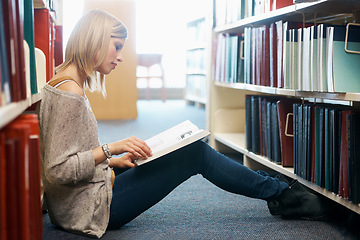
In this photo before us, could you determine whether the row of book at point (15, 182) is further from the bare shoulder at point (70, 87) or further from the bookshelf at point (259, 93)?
the bookshelf at point (259, 93)

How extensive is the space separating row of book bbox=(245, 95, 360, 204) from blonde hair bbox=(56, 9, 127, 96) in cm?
75

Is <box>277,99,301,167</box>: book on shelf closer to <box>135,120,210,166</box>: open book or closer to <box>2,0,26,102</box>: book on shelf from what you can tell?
<box>135,120,210,166</box>: open book

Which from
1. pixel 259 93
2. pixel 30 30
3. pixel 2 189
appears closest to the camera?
pixel 2 189

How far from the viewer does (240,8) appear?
8.04ft

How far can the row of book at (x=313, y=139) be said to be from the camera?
1358 mm

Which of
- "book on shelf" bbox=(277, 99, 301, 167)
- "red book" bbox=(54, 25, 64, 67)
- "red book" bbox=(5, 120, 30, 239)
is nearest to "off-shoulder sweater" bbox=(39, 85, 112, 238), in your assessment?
"red book" bbox=(5, 120, 30, 239)

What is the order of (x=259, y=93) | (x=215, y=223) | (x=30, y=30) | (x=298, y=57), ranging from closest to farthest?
(x=30, y=30) → (x=215, y=223) → (x=298, y=57) → (x=259, y=93)

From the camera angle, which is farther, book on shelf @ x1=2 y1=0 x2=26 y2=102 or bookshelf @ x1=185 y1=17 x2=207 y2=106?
bookshelf @ x1=185 y1=17 x2=207 y2=106

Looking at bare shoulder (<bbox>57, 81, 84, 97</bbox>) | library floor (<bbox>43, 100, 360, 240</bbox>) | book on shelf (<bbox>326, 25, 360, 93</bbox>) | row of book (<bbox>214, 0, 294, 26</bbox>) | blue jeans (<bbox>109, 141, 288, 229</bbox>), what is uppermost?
row of book (<bbox>214, 0, 294, 26</bbox>)

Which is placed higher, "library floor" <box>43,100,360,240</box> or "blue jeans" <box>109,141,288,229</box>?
"blue jeans" <box>109,141,288,229</box>

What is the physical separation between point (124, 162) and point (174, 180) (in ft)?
0.54

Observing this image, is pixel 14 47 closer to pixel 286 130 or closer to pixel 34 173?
pixel 34 173

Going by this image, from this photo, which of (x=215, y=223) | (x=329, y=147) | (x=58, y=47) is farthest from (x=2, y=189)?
(x=58, y=47)

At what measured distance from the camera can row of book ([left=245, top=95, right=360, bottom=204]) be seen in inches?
53.5
